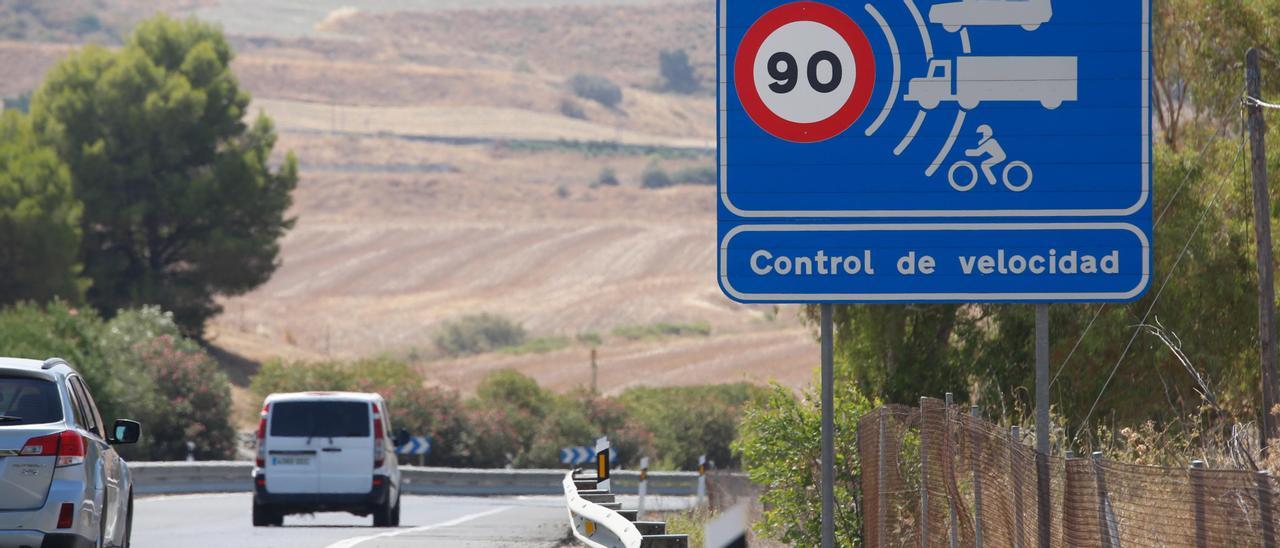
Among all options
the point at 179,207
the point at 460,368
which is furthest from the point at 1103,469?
the point at 460,368

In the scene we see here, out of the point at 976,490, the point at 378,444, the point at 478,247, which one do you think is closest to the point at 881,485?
the point at 976,490

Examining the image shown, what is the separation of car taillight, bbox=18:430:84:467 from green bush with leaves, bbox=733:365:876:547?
729 centimetres

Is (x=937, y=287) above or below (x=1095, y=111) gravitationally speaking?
below

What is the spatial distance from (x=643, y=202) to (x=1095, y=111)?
144 m

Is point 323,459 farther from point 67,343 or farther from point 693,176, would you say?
point 693,176

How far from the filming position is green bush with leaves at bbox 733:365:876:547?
17516 mm

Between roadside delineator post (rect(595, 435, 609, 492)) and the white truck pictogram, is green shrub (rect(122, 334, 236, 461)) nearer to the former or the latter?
roadside delineator post (rect(595, 435, 609, 492))

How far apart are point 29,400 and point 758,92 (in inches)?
238

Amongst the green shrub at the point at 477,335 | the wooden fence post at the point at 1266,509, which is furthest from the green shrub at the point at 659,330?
the wooden fence post at the point at 1266,509

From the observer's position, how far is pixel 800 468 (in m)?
18.2

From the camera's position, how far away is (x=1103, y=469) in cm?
832

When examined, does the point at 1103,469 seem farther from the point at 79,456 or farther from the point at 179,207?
the point at 179,207

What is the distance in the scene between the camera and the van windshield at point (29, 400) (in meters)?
13.0

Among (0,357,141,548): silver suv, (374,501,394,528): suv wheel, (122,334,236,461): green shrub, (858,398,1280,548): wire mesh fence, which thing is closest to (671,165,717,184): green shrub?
(122,334,236,461): green shrub
